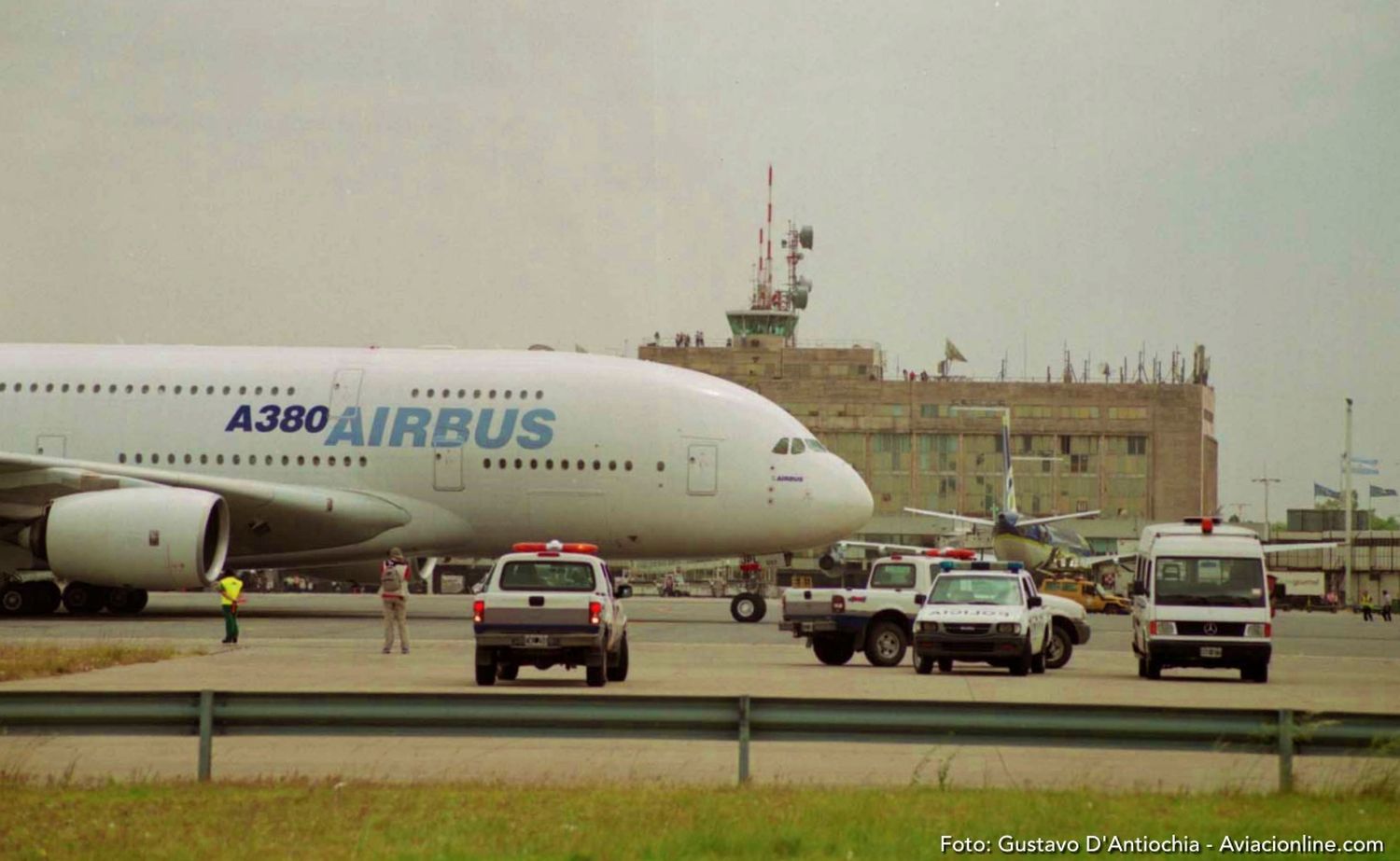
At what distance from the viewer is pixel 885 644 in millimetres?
29547

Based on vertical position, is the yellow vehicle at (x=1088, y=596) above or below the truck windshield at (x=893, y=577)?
below

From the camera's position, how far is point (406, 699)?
14438mm

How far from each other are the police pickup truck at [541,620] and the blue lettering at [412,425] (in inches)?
736

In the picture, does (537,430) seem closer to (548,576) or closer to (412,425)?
(412,425)

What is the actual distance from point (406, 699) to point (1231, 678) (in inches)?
659

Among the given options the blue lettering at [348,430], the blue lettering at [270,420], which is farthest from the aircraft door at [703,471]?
the blue lettering at [270,420]

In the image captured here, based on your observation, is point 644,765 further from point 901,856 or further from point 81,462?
point 81,462

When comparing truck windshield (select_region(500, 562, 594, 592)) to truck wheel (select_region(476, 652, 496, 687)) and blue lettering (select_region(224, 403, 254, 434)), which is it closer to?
truck wheel (select_region(476, 652, 496, 687))

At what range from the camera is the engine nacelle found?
38.7 meters

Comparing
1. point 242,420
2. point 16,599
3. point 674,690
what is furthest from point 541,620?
point 16,599

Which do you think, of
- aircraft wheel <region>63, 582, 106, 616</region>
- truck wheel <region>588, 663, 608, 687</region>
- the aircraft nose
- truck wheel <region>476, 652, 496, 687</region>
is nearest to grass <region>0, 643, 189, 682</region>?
truck wheel <region>476, 652, 496, 687</region>

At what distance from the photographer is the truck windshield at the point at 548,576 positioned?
24.2 m

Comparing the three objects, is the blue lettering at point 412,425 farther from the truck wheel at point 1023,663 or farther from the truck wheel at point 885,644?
the truck wheel at point 1023,663

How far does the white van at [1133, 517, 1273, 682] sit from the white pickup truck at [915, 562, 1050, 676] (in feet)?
5.10
